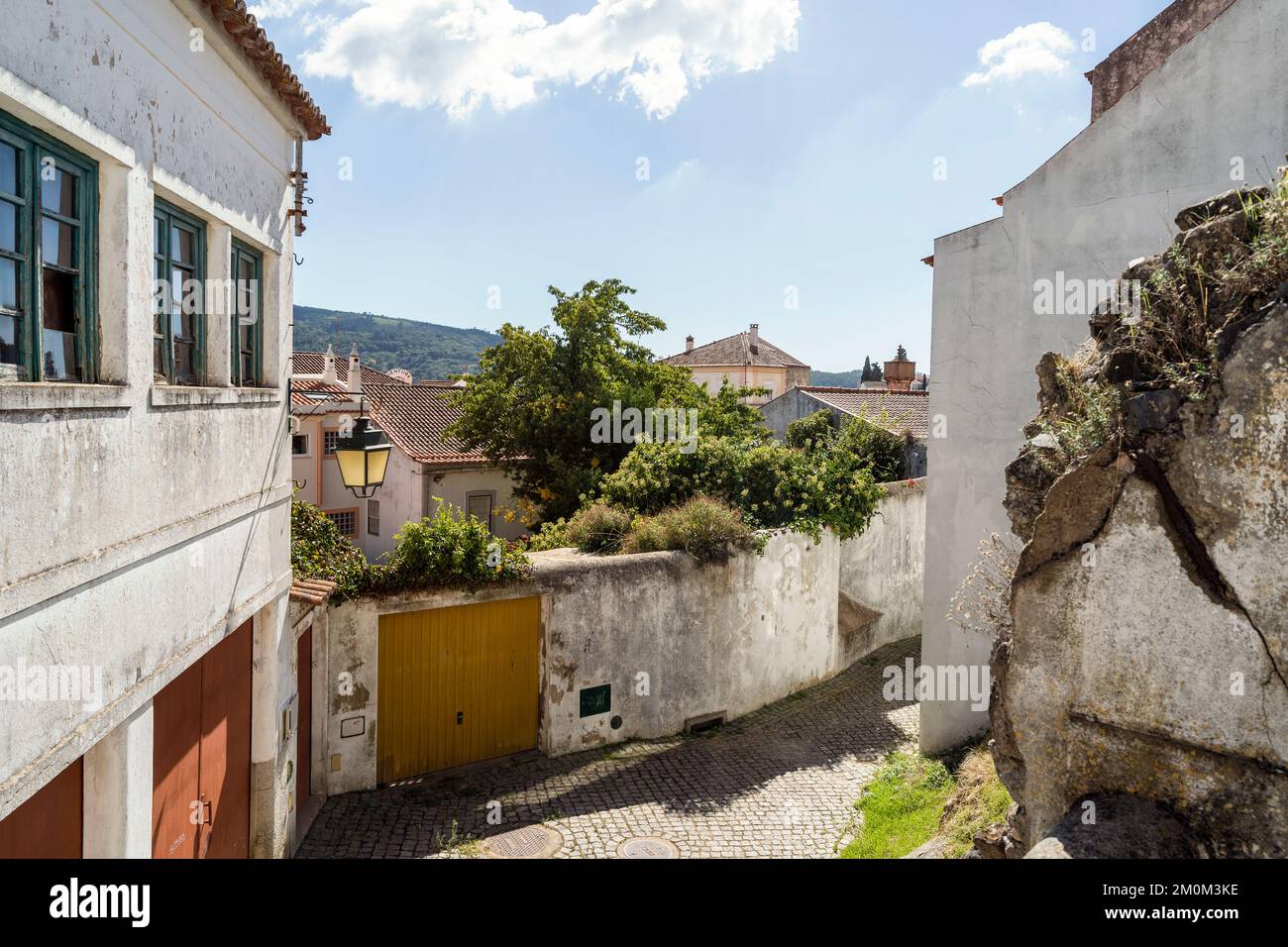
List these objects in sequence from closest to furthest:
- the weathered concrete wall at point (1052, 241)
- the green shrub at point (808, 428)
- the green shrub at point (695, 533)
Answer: the weathered concrete wall at point (1052, 241) → the green shrub at point (695, 533) → the green shrub at point (808, 428)

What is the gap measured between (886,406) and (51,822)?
22516 millimetres

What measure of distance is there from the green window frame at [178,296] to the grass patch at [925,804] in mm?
6905

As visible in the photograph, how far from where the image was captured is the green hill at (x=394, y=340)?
75.8 metres

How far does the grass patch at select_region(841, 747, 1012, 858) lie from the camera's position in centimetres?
740

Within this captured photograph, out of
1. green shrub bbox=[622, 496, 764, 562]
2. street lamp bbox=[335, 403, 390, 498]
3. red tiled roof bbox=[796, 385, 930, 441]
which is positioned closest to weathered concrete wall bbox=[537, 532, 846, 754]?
green shrub bbox=[622, 496, 764, 562]

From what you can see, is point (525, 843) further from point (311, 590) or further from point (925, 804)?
point (925, 804)

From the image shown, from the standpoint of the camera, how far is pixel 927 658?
11.5m

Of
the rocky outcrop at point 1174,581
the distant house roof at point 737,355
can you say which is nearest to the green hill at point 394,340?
the distant house roof at point 737,355

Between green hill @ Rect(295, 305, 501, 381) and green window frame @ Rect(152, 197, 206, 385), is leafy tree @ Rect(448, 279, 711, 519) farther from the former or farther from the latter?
green hill @ Rect(295, 305, 501, 381)

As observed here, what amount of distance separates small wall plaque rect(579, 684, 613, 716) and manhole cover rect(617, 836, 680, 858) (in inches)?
94.4

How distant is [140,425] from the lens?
4742 mm

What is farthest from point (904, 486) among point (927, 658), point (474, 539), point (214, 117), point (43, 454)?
point (43, 454)

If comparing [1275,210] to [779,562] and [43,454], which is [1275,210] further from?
[779,562]

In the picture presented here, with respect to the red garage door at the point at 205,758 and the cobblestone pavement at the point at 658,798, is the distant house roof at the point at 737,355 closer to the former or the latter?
the cobblestone pavement at the point at 658,798
